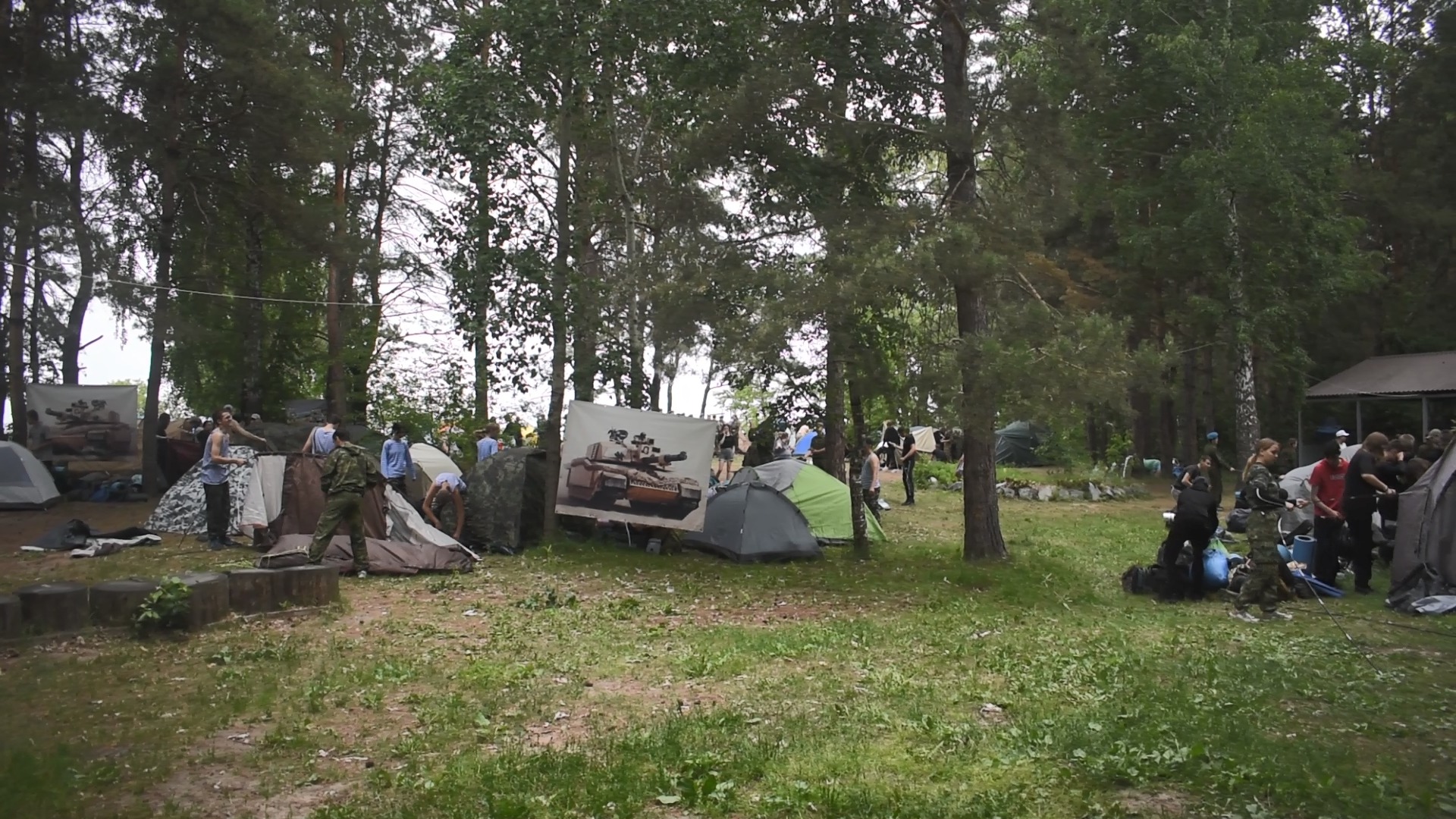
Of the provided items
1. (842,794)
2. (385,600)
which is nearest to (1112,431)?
(385,600)

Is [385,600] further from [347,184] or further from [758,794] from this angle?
[347,184]

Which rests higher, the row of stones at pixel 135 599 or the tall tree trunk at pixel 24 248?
the tall tree trunk at pixel 24 248

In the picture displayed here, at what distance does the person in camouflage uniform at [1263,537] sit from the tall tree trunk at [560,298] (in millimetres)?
8743

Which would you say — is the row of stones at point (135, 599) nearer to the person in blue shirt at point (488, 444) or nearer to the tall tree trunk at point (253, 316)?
the person in blue shirt at point (488, 444)

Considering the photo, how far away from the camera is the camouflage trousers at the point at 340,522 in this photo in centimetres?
1215

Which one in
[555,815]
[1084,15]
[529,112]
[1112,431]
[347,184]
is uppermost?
[1084,15]

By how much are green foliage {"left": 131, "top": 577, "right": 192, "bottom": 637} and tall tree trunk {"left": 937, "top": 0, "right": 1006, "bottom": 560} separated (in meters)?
7.63

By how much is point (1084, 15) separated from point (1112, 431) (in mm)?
22082

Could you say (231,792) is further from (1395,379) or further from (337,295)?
(1395,379)

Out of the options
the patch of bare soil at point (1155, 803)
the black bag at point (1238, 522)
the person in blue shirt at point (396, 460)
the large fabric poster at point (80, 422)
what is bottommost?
the patch of bare soil at point (1155, 803)

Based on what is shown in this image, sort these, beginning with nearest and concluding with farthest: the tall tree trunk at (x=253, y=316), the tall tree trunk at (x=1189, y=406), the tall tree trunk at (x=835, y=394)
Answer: the tall tree trunk at (x=835, y=394)
the tall tree trunk at (x=253, y=316)
the tall tree trunk at (x=1189, y=406)

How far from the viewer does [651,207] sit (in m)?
16.5

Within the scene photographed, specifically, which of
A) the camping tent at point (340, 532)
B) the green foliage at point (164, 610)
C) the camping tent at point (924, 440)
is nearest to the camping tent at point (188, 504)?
the camping tent at point (340, 532)

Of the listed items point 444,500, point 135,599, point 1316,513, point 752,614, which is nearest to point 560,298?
point 444,500
